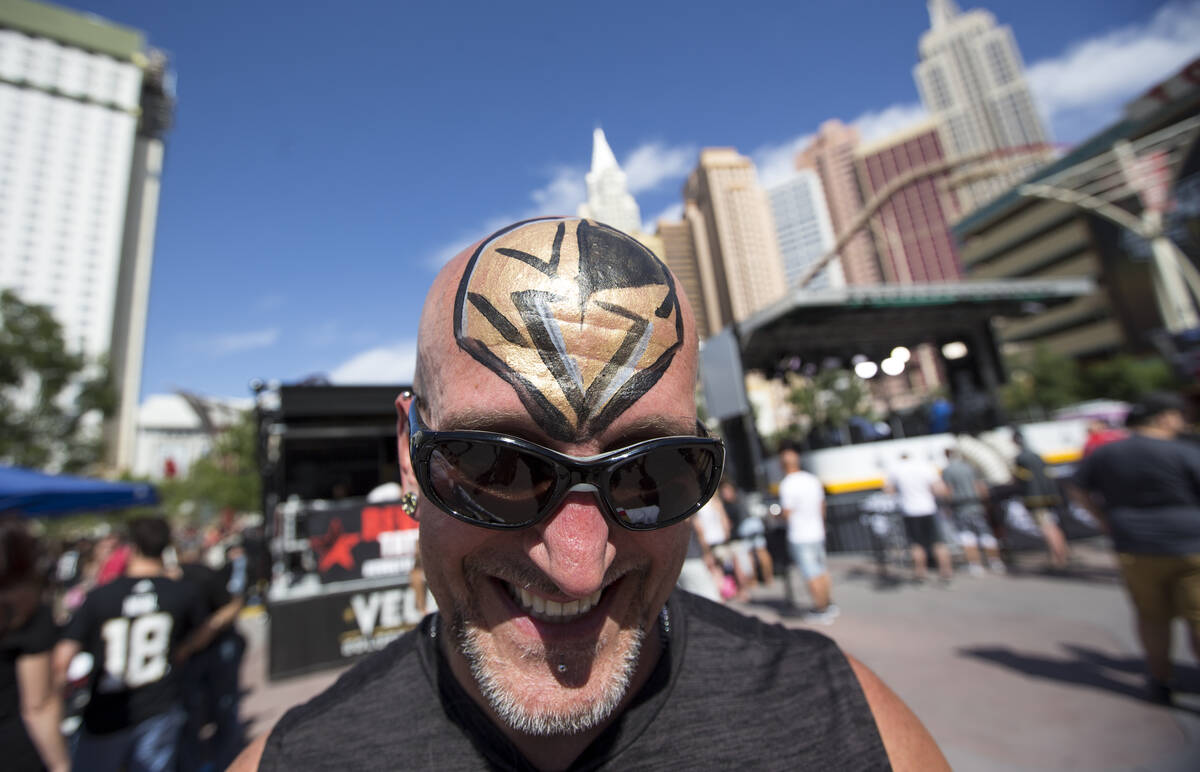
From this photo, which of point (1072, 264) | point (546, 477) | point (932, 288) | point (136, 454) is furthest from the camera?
point (136, 454)

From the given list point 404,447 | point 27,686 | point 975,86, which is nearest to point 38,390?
Result: point 27,686

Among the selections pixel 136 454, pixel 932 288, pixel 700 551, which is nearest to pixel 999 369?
pixel 932 288

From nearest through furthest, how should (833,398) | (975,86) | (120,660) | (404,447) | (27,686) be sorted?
(404,447)
(27,686)
(120,660)
(833,398)
(975,86)

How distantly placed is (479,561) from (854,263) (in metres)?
69.4

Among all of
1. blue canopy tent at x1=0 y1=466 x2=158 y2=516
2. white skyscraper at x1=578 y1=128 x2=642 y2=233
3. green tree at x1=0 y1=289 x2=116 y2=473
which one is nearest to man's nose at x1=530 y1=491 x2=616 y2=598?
white skyscraper at x1=578 y1=128 x2=642 y2=233

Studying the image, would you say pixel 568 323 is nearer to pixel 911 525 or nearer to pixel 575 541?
pixel 575 541

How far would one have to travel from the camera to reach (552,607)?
970mm

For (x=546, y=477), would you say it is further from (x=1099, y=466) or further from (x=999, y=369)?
Answer: (x=999, y=369)

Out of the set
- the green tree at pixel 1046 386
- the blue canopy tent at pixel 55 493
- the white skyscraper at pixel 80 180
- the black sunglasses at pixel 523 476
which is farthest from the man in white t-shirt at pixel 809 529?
the white skyscraper at pixel 80 180

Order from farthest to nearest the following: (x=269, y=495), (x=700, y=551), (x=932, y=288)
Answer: (x=932, y=288)
(x=269, y=495)
(x=700, y=551)

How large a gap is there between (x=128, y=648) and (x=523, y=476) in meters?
3.57

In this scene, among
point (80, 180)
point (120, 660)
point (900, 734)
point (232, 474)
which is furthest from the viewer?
point (80, 180)

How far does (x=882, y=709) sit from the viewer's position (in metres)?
1.08

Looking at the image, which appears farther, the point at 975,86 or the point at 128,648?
the point at 975,86
